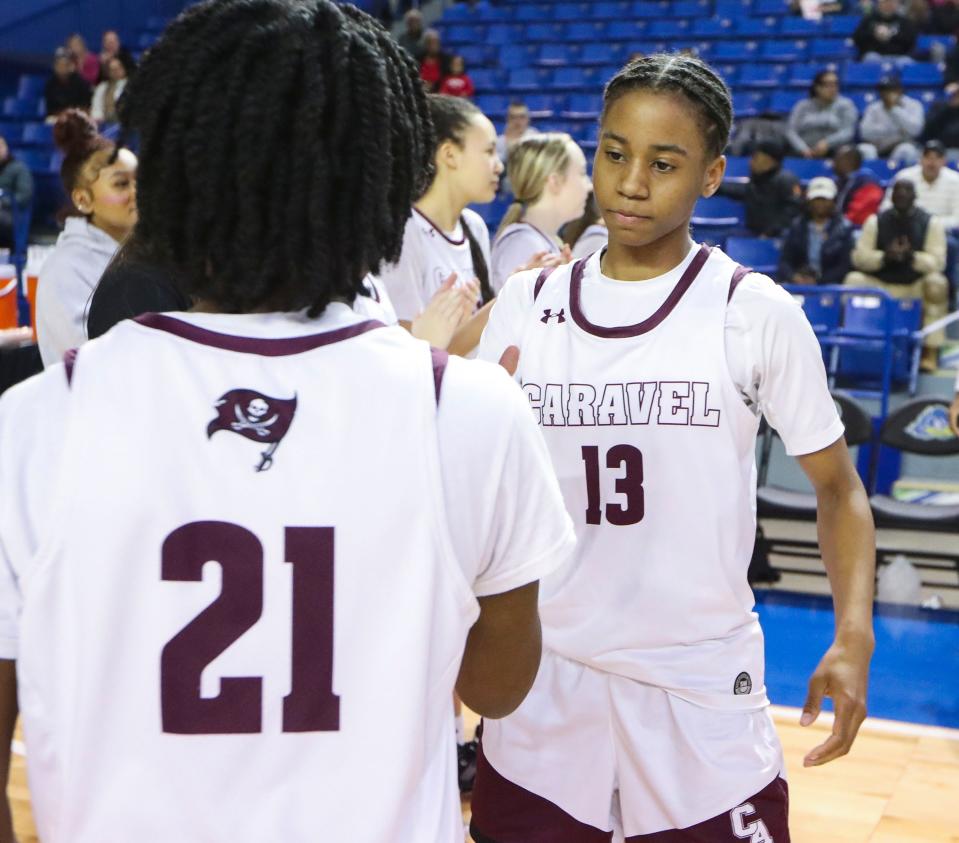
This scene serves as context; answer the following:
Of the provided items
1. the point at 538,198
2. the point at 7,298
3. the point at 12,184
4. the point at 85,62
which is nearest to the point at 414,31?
the point at 85,62

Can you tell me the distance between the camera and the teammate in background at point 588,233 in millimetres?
4785

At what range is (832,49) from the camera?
12.3 m

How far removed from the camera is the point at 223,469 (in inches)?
41.5

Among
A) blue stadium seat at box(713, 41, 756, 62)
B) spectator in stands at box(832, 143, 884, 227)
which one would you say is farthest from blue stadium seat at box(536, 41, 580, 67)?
spectator in stands at box(832, 143, 884, 227)

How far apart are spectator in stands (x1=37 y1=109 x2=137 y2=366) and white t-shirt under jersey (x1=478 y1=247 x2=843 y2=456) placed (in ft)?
5.61

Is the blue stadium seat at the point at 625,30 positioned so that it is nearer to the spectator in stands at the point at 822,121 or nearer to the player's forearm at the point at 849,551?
the spectator in stands at the point at 822,121

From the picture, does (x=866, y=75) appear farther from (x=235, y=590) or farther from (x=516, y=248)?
(x=235, y=590)

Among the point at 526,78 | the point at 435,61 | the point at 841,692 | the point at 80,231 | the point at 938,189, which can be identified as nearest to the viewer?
the point at 841,692

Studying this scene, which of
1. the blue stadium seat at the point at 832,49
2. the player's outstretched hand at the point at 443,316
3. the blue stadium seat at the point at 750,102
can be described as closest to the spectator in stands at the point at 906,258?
the blue stadium seat at the point at 750,102

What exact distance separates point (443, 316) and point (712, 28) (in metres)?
11.3

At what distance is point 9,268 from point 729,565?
453 centimetres

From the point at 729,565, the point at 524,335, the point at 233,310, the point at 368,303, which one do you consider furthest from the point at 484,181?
the point at 233,310

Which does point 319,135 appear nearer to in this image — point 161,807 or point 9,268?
point 161,807

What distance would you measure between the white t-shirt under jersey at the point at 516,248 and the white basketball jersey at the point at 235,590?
3.01 meters
